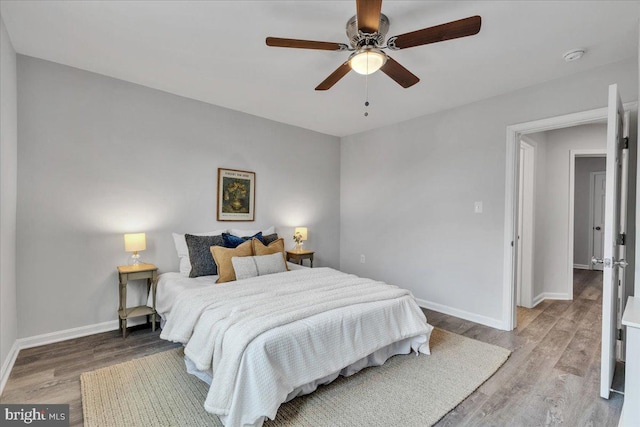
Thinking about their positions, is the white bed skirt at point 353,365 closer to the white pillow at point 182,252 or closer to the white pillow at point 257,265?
the white pillow at point 257,265

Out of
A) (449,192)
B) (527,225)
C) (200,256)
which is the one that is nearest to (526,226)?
(527,225)

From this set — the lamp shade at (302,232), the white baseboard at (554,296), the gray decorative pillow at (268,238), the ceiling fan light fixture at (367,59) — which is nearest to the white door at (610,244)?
the ceiling fan light fixture at (367,59)

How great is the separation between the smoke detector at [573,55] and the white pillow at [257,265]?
3.16 meters

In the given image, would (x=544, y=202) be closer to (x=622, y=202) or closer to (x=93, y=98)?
(x=622, y=202)

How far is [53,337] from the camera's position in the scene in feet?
8.96

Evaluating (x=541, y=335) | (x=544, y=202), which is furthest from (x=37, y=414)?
(x=544, y=202)

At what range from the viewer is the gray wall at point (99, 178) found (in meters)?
2.64

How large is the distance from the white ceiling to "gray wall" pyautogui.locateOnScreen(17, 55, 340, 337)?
0.84 feet

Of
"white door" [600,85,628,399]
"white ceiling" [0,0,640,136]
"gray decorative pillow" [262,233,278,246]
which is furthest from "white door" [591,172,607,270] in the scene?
"gray decorative pillow" [262,233,278,246]

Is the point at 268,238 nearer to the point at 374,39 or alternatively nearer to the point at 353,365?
the point at 353,365

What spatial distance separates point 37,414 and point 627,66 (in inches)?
193

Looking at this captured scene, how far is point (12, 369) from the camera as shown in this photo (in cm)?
227

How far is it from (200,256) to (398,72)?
8.42 feet

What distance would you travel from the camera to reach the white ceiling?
1.93m
